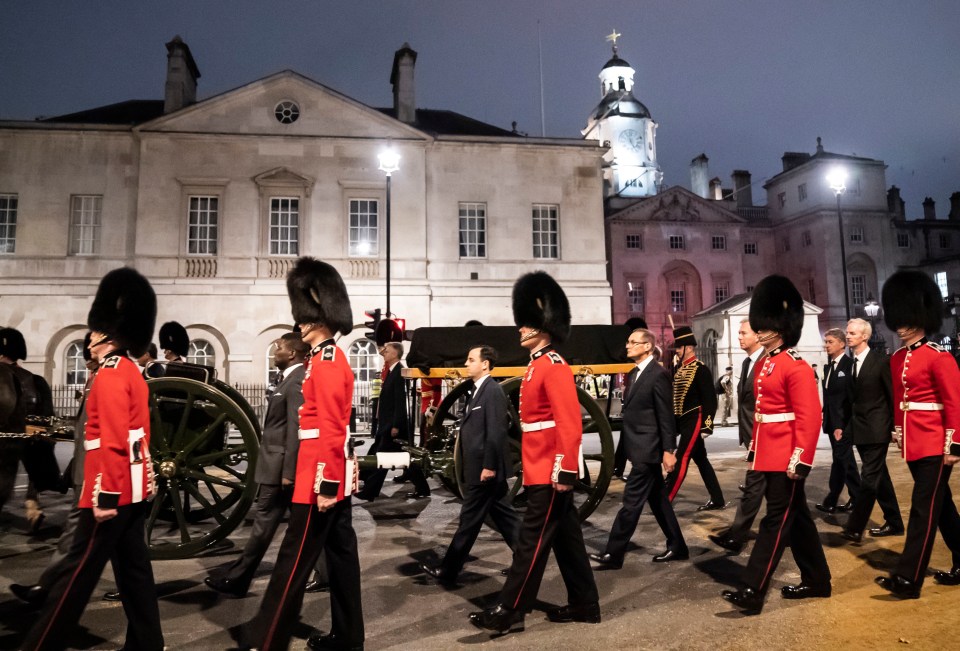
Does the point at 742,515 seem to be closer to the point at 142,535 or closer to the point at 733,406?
the point at 142,535

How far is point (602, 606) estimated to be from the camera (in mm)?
4352

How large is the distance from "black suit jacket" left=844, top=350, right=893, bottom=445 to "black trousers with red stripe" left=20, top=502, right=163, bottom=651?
235 inches

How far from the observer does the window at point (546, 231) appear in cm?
2389

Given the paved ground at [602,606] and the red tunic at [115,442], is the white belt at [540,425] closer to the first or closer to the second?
the paved ground at [602,606]

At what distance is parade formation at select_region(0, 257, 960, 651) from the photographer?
3.44 metres

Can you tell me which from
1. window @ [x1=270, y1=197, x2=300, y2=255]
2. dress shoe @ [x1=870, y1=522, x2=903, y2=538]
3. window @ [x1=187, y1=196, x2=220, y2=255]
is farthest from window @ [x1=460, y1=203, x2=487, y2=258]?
dress shoe @ [x1=870, y1=522, x2=903, y2=538]

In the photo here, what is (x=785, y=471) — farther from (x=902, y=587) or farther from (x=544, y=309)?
(x=544, y=309)

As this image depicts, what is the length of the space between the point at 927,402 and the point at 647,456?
2.00 m

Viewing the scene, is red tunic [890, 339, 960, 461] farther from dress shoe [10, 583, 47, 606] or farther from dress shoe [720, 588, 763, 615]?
dress shoe [10, 583, 47, 606]

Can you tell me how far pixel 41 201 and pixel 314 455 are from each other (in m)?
23.0

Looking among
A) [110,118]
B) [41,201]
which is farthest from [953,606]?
[110,118]

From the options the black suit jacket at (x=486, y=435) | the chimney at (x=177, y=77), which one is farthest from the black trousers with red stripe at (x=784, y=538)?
the chimney at (x=177, y=77)

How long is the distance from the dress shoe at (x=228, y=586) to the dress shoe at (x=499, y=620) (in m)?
1.72

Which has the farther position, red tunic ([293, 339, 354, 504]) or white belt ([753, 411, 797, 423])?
white belt ([753, 411, 797, 423])
